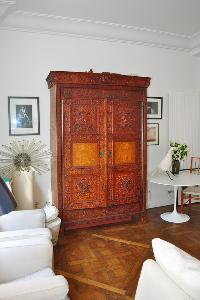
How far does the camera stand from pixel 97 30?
12.9ft

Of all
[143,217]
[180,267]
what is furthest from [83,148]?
[180,267]

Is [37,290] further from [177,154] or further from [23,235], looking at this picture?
[177,154]

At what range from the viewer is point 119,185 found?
3.68m

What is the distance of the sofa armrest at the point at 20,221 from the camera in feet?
8.12

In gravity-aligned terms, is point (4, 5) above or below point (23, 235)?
above

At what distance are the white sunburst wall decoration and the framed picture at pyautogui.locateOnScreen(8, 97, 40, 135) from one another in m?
0.16

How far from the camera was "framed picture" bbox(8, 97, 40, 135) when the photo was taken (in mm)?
3652

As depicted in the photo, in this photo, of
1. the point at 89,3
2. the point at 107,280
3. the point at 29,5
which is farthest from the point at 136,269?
the point at 29,5

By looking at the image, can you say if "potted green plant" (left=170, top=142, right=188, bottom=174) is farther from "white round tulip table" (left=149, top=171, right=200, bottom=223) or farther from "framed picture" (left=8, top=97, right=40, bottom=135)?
"framed picture" (left=8, top=97, right=40, bottom=135)

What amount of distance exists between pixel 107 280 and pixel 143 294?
1184mm

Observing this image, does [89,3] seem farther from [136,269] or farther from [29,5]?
[136,269]

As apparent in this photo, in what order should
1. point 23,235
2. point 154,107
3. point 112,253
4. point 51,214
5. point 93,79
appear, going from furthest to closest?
point 154,107 → point 93,79 → point 51,214 → point 112,253 → point 23,235

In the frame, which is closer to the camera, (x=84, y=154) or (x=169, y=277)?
(x=169, y=277)

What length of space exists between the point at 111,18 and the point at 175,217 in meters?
3.09
